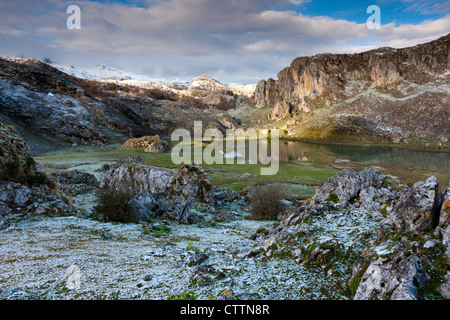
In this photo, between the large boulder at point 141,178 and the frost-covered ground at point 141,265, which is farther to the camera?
the large boulder at point 141,178

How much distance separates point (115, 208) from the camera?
2123 centimetres

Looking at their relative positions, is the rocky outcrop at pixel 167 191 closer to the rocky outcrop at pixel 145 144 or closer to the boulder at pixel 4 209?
the boulder at pixel 4 209

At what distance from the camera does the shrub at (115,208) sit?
2100 centimetres

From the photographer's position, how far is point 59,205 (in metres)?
20.9

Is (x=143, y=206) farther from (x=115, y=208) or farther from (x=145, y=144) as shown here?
(x=145, y=144)

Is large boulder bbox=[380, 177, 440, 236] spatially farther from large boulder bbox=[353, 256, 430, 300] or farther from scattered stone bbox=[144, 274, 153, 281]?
scattered stone bbox=[144, 274, 153, 281]

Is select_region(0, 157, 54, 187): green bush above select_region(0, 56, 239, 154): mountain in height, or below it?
below

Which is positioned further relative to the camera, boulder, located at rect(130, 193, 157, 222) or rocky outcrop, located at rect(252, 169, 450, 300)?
boulder, located at rect(130, 193, 157, 222)

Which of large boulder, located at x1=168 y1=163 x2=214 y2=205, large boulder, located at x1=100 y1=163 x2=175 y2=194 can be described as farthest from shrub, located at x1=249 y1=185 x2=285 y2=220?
large boulder, located at x1=100 y1=163 x2=175 y2=194

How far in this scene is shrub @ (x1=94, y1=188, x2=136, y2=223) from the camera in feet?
68.9

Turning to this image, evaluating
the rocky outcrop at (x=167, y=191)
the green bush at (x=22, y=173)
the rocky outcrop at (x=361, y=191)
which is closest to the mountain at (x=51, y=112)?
the rocky outcrop at (x=167, y=191)
